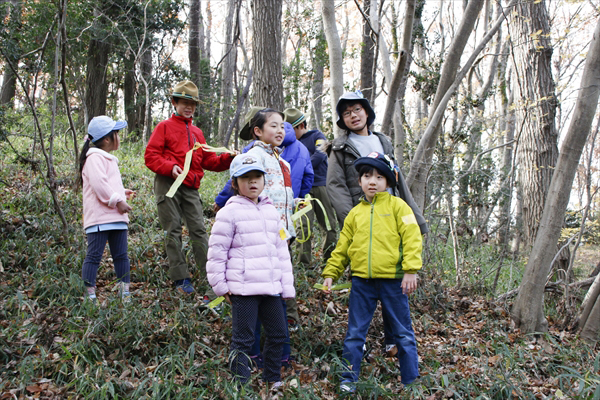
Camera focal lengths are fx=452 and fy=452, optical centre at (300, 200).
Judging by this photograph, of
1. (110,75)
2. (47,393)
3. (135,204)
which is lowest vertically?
(47,393)

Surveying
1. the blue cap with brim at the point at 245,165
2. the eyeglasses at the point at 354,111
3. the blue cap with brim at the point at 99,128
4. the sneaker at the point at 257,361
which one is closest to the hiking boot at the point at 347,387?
the sneaker at the point at 257,361

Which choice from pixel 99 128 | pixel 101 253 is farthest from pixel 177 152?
pixel 101 253

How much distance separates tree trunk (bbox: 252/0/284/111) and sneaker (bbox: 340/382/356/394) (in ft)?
12.2

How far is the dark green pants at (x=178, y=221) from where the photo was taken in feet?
14.9

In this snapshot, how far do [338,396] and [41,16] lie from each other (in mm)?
10793

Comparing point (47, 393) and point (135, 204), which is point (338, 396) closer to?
point (47, 393)

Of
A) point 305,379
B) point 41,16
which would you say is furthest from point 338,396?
point 41,16

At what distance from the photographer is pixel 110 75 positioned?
12617 millimetres

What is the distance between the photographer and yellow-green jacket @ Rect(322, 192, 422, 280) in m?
3.29

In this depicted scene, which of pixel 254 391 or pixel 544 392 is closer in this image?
pixel 254 391

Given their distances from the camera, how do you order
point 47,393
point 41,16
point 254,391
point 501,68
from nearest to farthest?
1. point 47,393
2. point 254,391
3. point 41,16
4. point 501,68

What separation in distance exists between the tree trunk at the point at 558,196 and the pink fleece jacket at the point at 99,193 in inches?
162

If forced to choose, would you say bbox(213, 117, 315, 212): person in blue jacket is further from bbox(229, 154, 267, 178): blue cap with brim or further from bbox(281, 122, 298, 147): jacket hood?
bbox(229, 154, 267, 178): blue cap with brim

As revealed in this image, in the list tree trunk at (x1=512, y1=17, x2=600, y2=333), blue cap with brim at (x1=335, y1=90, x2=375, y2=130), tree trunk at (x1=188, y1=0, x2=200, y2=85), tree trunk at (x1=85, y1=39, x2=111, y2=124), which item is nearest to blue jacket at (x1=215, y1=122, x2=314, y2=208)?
blue cap with brim at (x1=335, y1=90, x2=375, y2=130)
